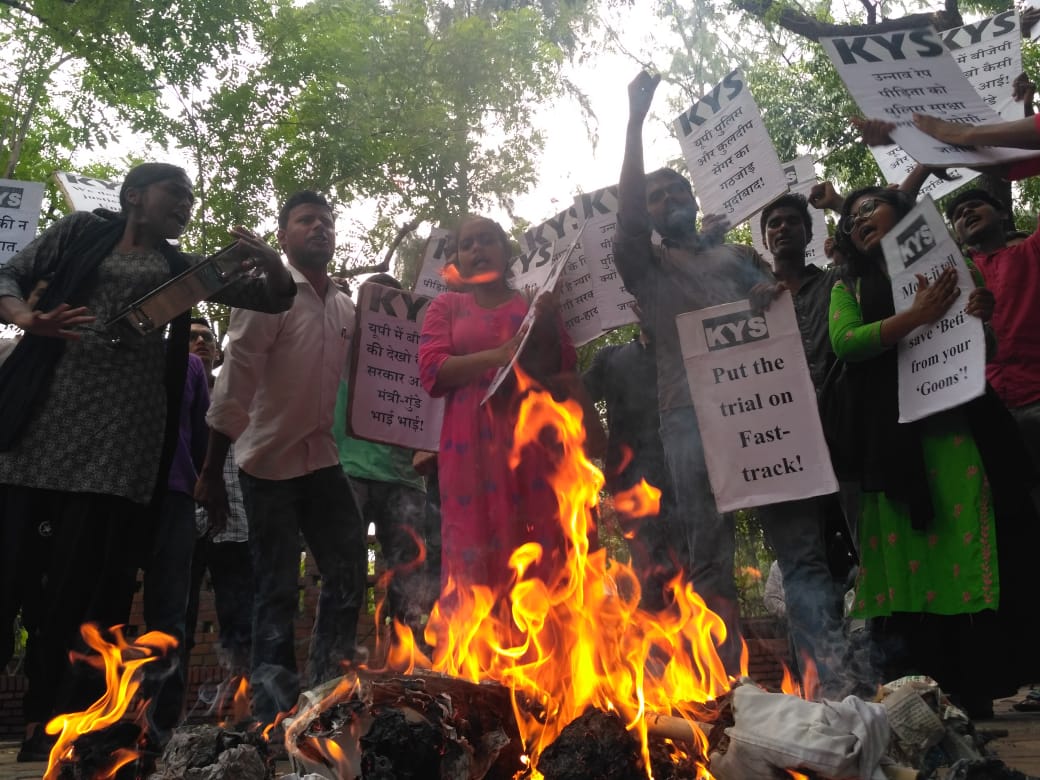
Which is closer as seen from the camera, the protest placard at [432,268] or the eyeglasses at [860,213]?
the eyeglasses at [860,213]

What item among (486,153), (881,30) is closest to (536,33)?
(486,153)

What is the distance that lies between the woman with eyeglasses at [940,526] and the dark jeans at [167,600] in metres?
2.90

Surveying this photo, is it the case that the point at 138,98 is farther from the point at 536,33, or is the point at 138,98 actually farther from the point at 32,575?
the point at 32,575

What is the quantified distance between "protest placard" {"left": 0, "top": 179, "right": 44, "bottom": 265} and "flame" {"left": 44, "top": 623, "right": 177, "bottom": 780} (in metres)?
3.93

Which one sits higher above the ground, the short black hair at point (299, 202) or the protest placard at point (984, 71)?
the protest placard at point (984, 71)

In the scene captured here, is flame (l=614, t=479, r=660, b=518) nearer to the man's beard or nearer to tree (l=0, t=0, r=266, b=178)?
the man's beard

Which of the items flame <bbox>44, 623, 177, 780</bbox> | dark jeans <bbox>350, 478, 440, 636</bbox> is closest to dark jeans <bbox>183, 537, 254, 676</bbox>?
dark jeans <bbox>350, 478, 440, 636</bbox>

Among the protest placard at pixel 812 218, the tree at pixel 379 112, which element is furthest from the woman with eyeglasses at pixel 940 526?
the tree at pixel 379 112

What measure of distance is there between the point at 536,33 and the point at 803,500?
11172mm

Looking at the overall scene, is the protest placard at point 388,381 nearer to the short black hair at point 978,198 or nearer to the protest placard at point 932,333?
the protest placard at point 932,333

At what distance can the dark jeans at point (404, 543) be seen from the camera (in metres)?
5.37

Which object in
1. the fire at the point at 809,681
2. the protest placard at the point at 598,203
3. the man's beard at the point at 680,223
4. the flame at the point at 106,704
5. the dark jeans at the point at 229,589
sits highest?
the protest placard at the point at 598,203

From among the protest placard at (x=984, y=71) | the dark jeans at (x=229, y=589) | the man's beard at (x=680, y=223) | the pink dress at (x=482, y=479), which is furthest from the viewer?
the protest placard at (x=984, y=71)

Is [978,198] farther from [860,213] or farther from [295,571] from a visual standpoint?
[295,571]
